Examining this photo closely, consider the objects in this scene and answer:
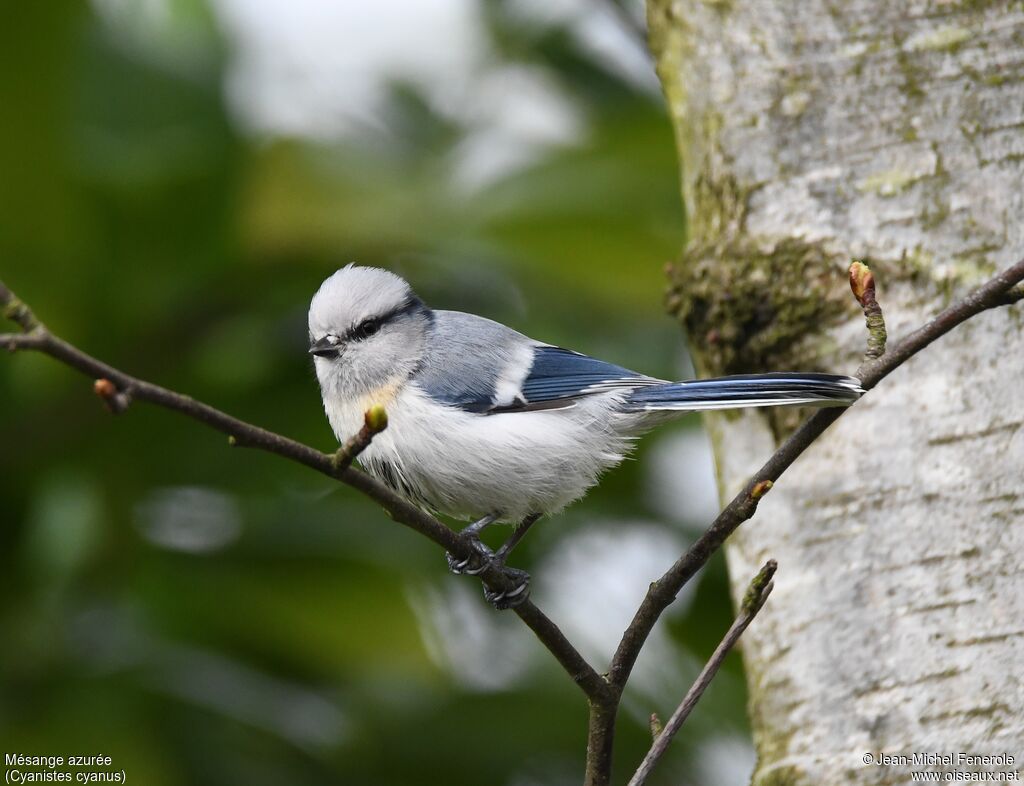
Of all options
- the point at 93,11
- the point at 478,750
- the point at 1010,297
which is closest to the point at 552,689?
the point at 478,750

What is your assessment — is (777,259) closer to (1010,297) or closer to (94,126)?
(1010,297)

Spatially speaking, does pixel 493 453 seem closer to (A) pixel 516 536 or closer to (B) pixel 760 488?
(A) pixel 516 536

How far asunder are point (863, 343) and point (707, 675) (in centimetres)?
81

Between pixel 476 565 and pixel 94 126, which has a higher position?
pixel 94 126

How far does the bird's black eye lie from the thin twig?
1.18 m

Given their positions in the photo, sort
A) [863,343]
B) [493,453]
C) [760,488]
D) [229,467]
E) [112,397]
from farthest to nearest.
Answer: [229,467] → [493,453] → [863,343] → [760,488] → [112,397]

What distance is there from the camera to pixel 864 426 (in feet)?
7.05

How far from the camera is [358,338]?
2.60 metres

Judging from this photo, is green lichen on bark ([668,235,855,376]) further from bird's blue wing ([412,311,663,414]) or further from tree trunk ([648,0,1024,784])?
bird's blue wing ([412,311,663,414])

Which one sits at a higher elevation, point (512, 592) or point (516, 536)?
point (516, 536)

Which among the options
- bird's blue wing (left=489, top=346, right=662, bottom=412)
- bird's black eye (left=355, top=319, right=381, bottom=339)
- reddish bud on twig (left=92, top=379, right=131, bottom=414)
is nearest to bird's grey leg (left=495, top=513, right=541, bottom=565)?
bird's blue wing (left=489, top=346, right=662, bottom=412)

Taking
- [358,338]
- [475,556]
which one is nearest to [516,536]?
[358,338]

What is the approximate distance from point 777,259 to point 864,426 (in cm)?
35

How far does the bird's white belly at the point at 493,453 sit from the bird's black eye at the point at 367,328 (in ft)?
0.62
